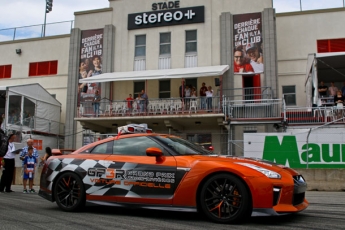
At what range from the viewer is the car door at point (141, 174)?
564cm

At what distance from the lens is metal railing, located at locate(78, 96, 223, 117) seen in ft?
63.9

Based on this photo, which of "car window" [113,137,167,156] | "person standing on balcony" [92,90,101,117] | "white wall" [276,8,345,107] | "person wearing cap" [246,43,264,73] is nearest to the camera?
"car window" [113,137,167,156]

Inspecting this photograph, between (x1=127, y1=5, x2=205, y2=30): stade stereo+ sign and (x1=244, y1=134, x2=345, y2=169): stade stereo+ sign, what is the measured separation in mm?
11360

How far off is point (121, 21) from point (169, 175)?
19.5 meters

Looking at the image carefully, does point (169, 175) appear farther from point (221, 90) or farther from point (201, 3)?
point (201, 3)

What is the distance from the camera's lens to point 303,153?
41.6ft

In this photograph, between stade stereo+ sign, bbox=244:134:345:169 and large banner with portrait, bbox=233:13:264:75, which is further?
large banner with portrait, bbox=233:13:264:75

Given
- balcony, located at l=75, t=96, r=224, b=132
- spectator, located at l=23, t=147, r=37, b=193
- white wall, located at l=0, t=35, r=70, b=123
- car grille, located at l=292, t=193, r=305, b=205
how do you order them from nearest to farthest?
1. car grille, located at l=292, t=193, r=305, b=205
2. spectator, located at l=23, t=147, r=37, b=193
3. balcony, located at l=75, t=96, r=224, b=132
4. white wall, located at l=0, t=35, r=70, b=123

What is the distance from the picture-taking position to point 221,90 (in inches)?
787

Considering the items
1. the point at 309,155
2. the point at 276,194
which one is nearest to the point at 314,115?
the point at 309,155

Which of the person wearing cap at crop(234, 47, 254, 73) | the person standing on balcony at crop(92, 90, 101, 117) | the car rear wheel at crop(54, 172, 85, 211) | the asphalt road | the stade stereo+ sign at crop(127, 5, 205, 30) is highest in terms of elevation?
the stade stereo+ sign at crop(127, 5, 205, 30)

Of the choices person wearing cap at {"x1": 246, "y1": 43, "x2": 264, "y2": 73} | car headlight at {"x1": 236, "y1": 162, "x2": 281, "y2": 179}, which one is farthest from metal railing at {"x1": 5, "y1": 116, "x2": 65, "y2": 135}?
car headlight at {"x1": 236, "y1": 162, "x2": 281, "y2": 179}

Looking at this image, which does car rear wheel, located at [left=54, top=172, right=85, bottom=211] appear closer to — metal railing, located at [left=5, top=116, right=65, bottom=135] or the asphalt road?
the asphalt road

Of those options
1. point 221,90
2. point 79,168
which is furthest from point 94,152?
point 221,90
